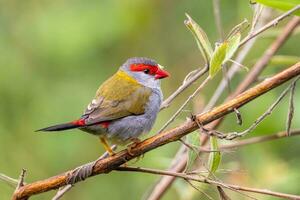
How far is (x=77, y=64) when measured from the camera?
5.99 m

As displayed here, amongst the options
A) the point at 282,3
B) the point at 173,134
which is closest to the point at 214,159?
the point at 173,134

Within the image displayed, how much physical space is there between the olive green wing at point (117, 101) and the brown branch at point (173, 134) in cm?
68

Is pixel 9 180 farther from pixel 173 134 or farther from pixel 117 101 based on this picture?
pixel 117 101

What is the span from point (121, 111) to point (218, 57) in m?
1.15

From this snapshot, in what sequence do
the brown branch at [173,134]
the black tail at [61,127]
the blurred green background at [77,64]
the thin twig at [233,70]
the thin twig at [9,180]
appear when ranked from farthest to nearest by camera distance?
the blurred green background at [77,64] → the thin twig at [233,70] → the black tail at [61,127] → the thin twig at [9,180] → the brown branch at [173,134]

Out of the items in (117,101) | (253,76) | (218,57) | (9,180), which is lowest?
(253,76)

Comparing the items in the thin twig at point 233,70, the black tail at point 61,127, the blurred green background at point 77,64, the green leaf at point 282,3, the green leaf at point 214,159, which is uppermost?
the green leaf at point 282,3

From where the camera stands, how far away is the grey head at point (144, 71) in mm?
4035

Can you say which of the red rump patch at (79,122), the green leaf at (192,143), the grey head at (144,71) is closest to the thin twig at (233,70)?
the grey head at (144,71)

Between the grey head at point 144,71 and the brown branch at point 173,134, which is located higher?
the brown branch at point 173,134

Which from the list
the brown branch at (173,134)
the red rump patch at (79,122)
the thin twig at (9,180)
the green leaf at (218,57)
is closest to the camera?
the brown branch at (173,134)

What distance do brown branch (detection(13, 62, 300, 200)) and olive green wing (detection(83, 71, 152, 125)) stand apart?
680mm

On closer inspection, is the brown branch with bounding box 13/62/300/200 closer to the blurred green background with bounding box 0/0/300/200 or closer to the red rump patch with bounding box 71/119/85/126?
the red rump patch with bounding box 71/119/85/126

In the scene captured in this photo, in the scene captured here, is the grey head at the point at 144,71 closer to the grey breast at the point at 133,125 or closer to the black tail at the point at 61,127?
the grey breast at the point at 133,125
